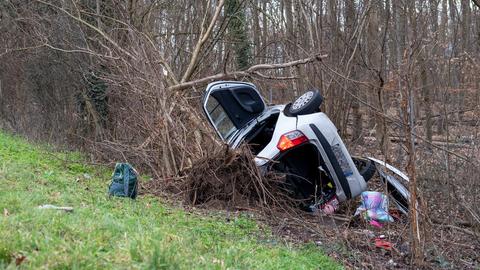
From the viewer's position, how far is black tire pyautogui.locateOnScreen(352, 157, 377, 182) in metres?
9.23

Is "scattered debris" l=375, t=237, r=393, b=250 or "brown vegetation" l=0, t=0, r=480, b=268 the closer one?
"scattered debris" l=375, t=237, r=393, b=250

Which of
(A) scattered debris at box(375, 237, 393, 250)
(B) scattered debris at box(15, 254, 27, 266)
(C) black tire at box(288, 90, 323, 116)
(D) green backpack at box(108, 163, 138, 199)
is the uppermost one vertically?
(C) black tire at box(288, 90, 323, 116)

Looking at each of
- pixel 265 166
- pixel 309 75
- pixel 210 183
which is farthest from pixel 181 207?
pixel 309 75

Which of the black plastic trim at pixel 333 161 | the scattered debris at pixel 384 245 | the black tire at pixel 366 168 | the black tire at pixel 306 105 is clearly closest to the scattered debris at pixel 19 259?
the scattered debris at pixel 384 245

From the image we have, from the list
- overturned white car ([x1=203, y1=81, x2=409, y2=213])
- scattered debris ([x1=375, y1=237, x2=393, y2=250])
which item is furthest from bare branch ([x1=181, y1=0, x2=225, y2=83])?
scattered debris ([x1=375, y1=237, x2=393, y2=250])

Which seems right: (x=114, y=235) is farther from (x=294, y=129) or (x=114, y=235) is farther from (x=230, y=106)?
(x=230, y=106)

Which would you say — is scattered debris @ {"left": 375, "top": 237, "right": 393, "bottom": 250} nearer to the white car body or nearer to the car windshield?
the white car body

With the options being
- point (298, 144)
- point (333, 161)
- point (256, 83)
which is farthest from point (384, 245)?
point (256, 83)

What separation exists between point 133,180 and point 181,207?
0.86m

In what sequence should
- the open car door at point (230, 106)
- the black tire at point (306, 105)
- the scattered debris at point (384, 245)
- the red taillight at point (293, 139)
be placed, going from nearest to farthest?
the scattered debris at point (384, 245)
the red taillight at point (293, 139)
the black tire at point (306, 105)
the open car door at point (230, 106)

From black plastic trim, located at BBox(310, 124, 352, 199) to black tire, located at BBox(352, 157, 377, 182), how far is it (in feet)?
1.81

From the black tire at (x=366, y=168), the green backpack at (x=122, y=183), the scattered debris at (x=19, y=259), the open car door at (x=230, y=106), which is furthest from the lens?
the open car door at (x=230, y=106)

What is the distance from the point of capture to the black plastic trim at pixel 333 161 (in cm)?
856

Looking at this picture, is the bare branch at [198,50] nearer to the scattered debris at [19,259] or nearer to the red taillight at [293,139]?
the red taillight at [293,139]
